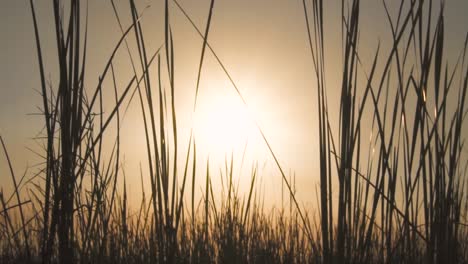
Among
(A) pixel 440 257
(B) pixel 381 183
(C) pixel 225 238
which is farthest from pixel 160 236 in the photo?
(C) pixel 225 238

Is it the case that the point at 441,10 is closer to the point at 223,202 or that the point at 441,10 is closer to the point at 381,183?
the point at 381,183

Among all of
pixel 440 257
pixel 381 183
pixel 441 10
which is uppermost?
pixel 441 10

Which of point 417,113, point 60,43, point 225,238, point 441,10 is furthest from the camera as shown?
point 225,238

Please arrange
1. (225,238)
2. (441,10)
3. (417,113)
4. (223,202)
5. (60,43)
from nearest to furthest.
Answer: (60,43), (417,113), (441,10), (225,238), (223,202)

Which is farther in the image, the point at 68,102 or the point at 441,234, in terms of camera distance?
the point at 441,234

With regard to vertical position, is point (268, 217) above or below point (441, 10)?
below

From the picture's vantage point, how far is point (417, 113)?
1.01m

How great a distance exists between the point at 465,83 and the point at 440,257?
388 millimetres

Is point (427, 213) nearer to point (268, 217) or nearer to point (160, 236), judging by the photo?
point (160, 236)

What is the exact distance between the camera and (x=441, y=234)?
1101mm

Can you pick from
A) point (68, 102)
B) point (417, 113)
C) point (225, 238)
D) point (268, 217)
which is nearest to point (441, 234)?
point (417, 113)

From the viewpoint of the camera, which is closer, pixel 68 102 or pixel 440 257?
pixel 68 102

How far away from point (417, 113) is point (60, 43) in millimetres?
707

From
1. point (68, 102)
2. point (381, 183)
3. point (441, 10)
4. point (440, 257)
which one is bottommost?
point (440, 257)
